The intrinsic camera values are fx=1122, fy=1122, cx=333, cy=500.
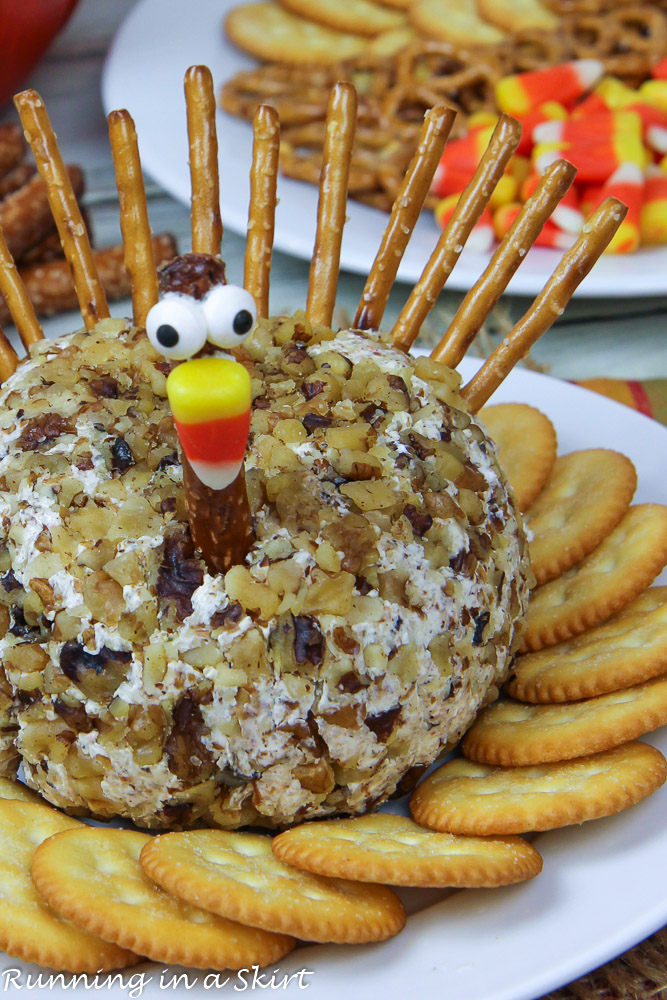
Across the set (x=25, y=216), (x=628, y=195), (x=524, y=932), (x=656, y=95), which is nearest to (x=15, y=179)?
(x=25, y=216)

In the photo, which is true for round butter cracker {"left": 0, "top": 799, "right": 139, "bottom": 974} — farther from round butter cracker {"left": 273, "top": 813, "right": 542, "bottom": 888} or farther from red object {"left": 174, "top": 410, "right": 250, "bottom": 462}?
red object {"left": 174, "top": 410, "right": 250, "bottom": 462}

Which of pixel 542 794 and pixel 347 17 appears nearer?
pixel 542 794

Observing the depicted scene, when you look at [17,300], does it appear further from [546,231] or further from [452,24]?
[452,24]

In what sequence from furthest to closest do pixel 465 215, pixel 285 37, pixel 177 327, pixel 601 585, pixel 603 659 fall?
pixel 285 37 → pixel 465 215 → pixel 601 585 → pixel 603 659 → pixel 177 327

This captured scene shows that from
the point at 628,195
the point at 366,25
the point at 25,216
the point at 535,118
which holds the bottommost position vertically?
the point at 25,216

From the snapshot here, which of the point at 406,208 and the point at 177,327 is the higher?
the point at 406,208

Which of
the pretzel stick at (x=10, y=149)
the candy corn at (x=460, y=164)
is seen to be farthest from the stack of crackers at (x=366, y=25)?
the pretzel stick at (x=10, y=149)
